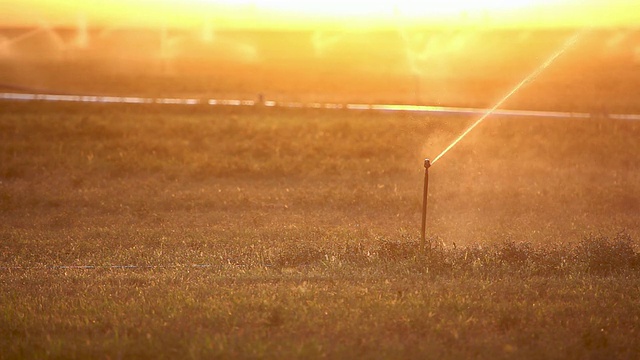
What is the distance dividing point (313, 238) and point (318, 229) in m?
0.53

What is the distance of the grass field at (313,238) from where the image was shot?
5.75 metres

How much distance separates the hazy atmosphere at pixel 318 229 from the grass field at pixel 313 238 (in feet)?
0.11

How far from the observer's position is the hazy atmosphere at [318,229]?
19.0 feet

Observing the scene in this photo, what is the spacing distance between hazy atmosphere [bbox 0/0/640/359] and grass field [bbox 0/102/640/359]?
0.03 meters

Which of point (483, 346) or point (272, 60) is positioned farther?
point (272, 60)

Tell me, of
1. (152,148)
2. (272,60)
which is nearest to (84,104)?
(152,148)

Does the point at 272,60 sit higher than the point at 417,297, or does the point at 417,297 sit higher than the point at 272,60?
the point at 272,60

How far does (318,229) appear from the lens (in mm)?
10344

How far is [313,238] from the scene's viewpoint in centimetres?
982

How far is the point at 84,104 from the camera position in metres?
23.5

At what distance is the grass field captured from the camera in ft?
18.9

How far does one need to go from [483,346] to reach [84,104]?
799 inches

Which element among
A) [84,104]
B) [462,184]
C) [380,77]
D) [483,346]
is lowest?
[483,346]

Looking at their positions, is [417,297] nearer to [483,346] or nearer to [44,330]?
[483,346]
